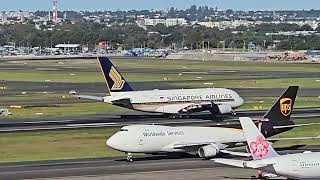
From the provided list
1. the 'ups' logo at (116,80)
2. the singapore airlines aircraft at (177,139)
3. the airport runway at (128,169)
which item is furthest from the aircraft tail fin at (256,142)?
the 'ups' logo at (116,80)

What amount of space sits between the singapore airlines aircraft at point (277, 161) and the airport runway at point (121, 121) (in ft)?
147

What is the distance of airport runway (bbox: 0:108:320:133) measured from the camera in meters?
114

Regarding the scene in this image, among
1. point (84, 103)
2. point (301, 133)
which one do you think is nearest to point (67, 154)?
point (301, 133)

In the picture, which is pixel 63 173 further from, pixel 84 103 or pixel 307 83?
pixel 307 83

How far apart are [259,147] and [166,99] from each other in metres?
60.8

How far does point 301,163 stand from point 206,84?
130 m

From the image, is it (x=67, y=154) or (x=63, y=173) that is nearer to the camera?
(x=63, y=173)

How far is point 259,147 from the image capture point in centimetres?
6650

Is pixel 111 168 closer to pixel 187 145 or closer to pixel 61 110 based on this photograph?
pixel 187 145

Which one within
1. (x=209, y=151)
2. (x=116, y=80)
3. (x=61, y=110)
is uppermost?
(x=209, y=151)

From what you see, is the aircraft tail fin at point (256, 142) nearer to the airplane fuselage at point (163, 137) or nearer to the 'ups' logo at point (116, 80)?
the airplane fuselage at point (163, 137)

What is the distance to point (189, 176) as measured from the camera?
7512 centimetres

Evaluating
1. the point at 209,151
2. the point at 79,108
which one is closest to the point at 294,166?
the point at 209,151

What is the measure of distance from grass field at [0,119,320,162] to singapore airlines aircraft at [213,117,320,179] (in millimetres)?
25533
